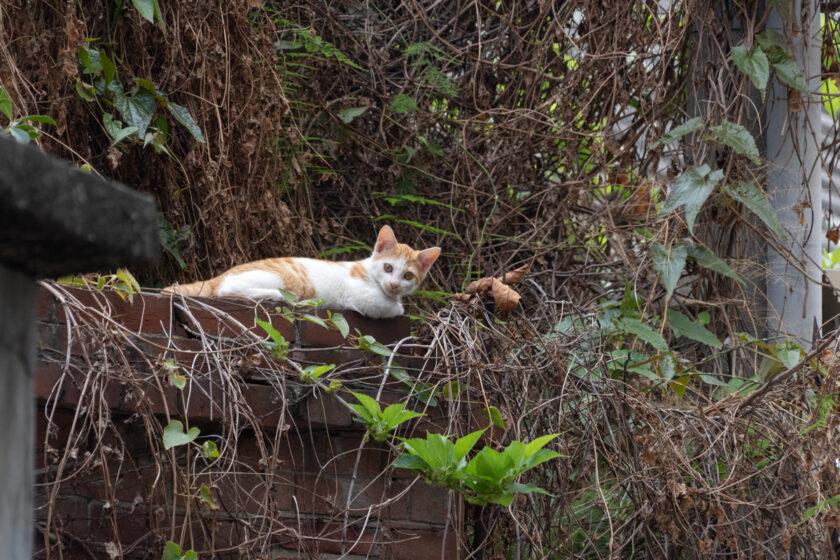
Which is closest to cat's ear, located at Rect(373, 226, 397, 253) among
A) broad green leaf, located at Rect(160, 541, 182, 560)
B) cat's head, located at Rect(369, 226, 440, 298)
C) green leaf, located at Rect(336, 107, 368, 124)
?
cat's head, located at Rect(369, 226, 440, 298)

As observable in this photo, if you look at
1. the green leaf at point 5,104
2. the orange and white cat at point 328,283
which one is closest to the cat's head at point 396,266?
the orange and white cat at point 328,283

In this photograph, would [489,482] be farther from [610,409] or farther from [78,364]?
[78,364]

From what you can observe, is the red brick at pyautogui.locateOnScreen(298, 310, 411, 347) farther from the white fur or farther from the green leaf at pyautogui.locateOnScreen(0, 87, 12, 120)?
the green leaf at pyautogui.locateOnScreen(0, 87, 12, 120)

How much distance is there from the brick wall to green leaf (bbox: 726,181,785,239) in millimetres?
1632

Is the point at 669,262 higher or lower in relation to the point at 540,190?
lower

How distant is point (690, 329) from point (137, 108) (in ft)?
7.32

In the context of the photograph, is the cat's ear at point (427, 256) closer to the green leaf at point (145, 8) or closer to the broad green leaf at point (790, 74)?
the green leaf at point (145, 8)

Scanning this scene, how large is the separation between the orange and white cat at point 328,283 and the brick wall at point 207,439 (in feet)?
0.94

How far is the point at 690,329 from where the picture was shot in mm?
3578

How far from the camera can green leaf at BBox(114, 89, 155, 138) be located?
3.04 m

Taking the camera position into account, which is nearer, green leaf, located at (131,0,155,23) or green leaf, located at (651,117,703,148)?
green leaf, located at (131,0,155,23)

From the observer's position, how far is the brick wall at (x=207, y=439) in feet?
6.73

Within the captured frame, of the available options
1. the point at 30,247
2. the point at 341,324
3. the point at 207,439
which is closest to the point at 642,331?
the point at 341,324

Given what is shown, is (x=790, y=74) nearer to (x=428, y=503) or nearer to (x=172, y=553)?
(x=428, y=503)
